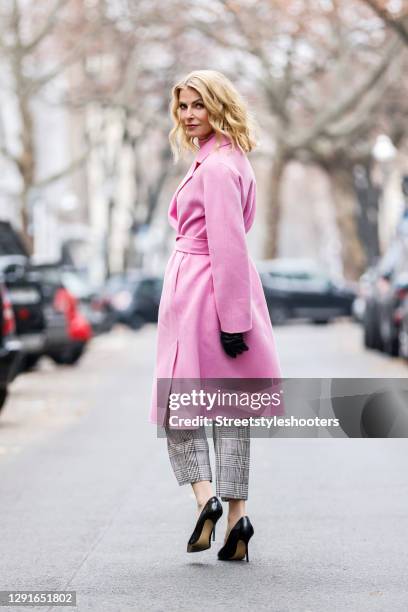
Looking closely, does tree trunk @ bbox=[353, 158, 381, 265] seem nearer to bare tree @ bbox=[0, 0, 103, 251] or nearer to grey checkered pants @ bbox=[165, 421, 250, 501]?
bare tree @ bbox=[0, 0, 103, 251]

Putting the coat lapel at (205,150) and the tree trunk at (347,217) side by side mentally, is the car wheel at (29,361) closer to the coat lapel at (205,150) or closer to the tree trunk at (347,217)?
the coat lapel at (205,150)

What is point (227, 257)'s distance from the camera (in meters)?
5.59

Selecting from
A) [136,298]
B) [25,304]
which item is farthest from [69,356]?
[136,298]

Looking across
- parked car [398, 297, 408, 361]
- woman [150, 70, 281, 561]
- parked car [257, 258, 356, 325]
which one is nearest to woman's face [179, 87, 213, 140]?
woman [150, 70, 281, 561]

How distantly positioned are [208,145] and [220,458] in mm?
1241

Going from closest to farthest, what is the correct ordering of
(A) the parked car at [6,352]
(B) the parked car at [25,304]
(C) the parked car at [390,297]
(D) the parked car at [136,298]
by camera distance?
(A) the parked car at [6,352] → (B) the parked car at [25,304] → (C) the parked car at [390,297] → (D) the parked car at [136,298]

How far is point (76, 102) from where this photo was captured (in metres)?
38.1

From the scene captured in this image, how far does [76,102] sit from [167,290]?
32.9 meters

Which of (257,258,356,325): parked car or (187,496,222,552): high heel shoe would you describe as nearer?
(187,496,222,552): high heel shoe

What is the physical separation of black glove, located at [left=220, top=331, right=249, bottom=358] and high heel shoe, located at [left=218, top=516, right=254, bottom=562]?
64 cm

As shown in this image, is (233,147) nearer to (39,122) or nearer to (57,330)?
(57,330)

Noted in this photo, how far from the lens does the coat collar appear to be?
A: 574 cm

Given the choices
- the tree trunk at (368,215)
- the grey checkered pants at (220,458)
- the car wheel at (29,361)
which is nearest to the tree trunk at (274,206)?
the tree trunk at (368,215)

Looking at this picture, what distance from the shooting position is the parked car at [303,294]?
35750 mm
